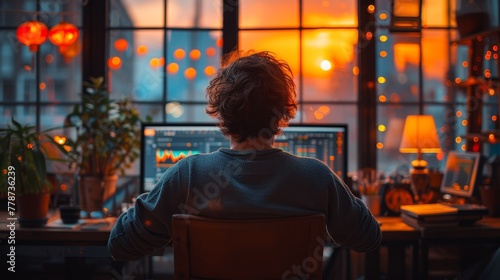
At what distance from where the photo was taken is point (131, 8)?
353cm

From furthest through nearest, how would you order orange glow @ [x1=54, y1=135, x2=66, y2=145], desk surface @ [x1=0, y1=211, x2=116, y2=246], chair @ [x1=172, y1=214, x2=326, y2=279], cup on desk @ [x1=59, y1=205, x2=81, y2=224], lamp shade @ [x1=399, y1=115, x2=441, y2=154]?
1. orange glow @ [x1=54, y1=135, x2=66, y2=145]
2. lamp shade @ [x1=399, y1=115, x2=441, y2=154]
3. cup on desk @ [x1=59, y1=205, x2=81, y2=224]
4. desk surface @ [x1=0, y1=211, x2=116, y2=246]
5. chair @ [x1=172, y1=214, x2=326, y2=279]

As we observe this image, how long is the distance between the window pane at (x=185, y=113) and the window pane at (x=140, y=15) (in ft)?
1.66

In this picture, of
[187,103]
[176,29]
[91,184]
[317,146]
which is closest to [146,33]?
[176,29]

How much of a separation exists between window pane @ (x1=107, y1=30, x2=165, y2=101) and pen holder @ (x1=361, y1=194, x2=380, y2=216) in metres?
1.36

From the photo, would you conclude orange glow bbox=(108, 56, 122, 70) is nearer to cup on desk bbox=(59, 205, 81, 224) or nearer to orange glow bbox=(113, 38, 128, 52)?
orange glow bbox=(113, 38, 128, 52)

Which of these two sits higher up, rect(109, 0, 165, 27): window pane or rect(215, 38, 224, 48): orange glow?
rect(109, 0, 165, 27): window pane

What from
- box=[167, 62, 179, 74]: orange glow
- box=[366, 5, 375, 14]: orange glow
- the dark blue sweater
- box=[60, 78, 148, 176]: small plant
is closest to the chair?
the dark blue sweater

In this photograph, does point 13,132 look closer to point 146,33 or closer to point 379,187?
point 146,33

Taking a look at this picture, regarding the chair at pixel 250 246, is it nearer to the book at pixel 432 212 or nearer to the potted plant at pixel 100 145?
the book at pixel 432 212

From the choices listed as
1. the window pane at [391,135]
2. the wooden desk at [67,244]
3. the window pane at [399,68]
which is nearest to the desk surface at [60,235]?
the wooden desk at [67,244]

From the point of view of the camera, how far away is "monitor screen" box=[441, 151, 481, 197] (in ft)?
9.64

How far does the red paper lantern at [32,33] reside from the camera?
322 centimetres

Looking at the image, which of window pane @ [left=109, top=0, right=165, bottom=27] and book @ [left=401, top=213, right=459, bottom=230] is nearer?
book @ [left=401, top=213, right=459, bottom=230]

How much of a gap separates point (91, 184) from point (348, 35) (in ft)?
5.57
